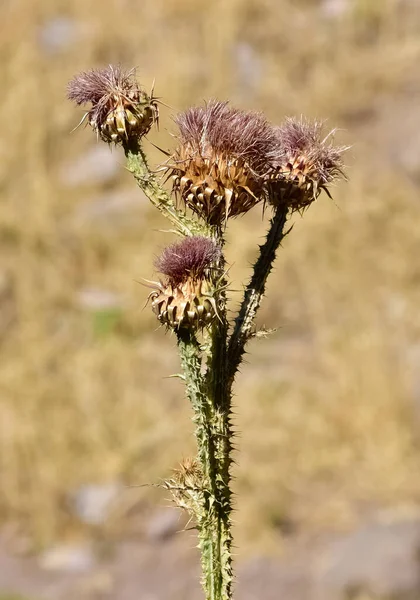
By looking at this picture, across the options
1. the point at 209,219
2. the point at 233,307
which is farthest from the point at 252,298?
the point at 233,307

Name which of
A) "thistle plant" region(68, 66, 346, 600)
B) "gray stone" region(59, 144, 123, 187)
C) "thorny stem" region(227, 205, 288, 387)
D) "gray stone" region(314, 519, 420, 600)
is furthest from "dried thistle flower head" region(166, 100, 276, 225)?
"gray stone" region(59, 144, 123, 187)

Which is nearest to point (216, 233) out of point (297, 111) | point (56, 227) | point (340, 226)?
point (340, 226)

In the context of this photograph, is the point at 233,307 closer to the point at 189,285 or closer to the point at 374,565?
the point at 374,565

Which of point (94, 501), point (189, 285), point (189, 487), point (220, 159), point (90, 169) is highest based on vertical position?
point (90, 169)

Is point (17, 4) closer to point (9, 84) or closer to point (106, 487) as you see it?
point (9, 84)

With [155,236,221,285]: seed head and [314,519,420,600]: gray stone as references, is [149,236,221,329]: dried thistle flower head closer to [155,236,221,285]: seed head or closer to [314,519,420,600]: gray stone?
[155,236,221,285]: seed head

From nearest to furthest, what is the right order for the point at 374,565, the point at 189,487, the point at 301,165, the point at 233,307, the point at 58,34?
the point at 189,487 < the point at 301,165 < the point at 374,565 < the point at 233,307 < the point at 58,34
